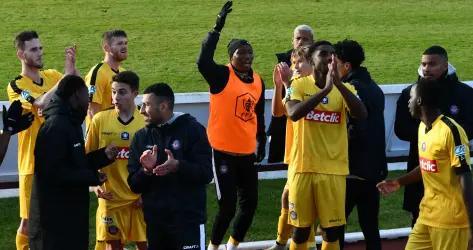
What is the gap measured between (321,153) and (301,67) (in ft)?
4.19

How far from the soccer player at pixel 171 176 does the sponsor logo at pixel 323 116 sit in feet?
4.22

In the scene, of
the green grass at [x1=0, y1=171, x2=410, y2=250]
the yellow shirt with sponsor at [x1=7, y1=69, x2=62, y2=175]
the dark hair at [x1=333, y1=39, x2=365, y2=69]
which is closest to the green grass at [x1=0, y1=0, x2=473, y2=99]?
the green grass at [x1=0, y1=171, x2=410, y2=250]

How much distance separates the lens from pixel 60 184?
7.24 m

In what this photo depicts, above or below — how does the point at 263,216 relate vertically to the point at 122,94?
below

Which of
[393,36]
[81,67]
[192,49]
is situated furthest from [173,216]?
[393,36]

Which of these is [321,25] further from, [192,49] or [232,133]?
[232,133]

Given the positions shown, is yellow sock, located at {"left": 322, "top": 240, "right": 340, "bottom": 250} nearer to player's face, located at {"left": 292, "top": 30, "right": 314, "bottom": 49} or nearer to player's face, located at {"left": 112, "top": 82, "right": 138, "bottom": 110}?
→ player's face, located at {"left": 112, "top": 82, "right": 138, "bottom": 110}

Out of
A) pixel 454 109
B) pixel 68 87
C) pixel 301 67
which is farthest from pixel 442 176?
pixel 68 87

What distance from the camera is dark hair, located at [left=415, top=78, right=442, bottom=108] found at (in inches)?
294

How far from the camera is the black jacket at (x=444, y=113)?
332 inches

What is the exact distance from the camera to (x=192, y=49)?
1969cm

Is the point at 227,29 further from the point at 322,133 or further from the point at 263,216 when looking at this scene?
→ the point at 322,133

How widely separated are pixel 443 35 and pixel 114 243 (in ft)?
47.0

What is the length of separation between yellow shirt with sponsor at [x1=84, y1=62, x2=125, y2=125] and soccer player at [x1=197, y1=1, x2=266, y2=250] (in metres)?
0.95
